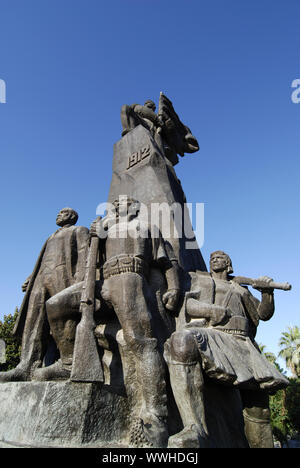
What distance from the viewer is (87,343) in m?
3.60

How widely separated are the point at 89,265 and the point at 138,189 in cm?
214

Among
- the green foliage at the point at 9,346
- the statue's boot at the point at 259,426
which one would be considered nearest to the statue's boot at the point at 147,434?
the statue's boot at the point at 259,426

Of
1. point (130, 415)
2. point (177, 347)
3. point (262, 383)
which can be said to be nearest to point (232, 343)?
point (262, 383)

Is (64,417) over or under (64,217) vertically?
under

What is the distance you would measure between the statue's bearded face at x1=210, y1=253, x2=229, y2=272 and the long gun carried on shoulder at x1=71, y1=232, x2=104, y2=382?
5.33ft

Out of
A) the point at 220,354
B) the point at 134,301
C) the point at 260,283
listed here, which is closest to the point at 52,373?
the point at 134,301

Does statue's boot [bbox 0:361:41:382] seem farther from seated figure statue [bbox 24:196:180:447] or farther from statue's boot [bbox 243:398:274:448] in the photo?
statue's boot [bbox 243:398:274:448]

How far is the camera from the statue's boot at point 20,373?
4012 millimetres

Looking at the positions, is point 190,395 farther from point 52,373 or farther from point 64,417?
point 52,373

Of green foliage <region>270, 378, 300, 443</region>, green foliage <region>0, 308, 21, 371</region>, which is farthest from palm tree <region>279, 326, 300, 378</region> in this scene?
green foliage <region>0, 308, 21, 371</region>

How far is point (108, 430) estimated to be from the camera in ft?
10.9

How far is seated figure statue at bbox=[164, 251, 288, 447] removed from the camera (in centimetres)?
335

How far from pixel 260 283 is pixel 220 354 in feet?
3.95

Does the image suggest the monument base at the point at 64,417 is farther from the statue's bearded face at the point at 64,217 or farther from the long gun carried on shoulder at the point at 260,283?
the statue's bearded face at the point at 64,217
